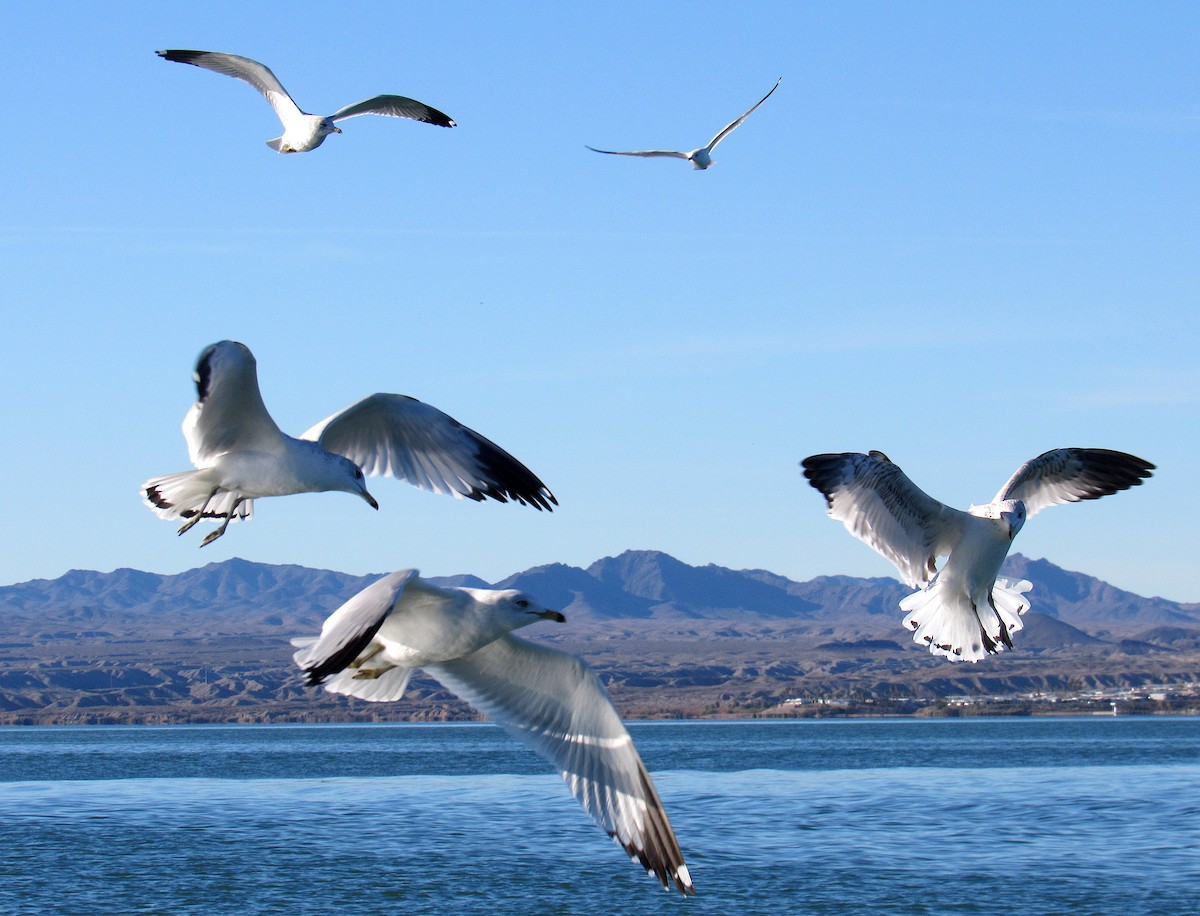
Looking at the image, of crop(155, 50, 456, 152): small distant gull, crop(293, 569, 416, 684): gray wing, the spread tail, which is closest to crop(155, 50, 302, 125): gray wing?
crop(155, 50, 456, 152): small distant gull

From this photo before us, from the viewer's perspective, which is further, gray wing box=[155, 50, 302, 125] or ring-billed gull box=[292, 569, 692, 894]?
gray wing box=[155, 50, 302, 125]

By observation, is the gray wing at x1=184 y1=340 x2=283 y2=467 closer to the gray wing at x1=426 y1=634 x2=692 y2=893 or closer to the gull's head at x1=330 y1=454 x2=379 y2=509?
the gull's head at x1=330 y1=454 x2=379 y2=509

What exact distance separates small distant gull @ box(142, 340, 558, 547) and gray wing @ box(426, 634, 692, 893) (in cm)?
130

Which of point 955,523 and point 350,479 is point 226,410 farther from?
point 955,523

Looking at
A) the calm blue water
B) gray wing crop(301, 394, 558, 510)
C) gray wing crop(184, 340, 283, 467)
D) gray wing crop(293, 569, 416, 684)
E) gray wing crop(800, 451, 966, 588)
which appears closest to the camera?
gray wing crop(293, 569, 416, 684)

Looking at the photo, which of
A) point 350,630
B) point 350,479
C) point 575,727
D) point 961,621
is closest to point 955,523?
point 961,621

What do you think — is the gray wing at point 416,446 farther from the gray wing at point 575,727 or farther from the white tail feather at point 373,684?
the white tail feather at point 373,684

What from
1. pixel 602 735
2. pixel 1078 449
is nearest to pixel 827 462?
pixel 1078 449

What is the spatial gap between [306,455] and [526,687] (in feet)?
8.03

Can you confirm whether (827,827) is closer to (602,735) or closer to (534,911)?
(534,911)

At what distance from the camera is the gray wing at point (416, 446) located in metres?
13.4

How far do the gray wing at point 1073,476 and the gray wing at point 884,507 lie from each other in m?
0.79

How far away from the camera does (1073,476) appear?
1599 centimetres

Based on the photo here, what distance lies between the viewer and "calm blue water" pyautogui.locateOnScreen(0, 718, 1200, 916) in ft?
128
